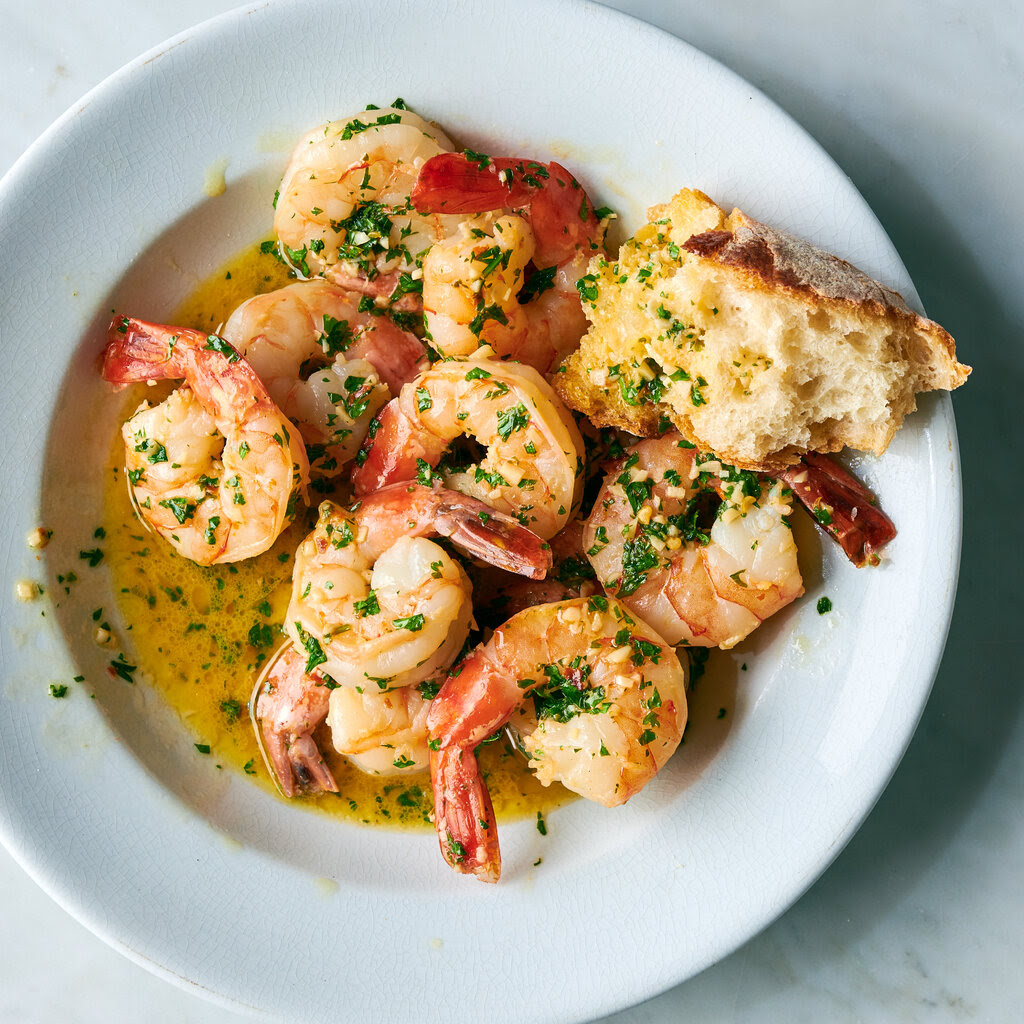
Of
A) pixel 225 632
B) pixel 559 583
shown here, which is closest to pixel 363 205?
pixel 559 583

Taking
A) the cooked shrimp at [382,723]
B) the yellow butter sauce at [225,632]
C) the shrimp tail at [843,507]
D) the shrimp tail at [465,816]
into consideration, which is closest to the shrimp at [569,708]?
the shrimp tail at [465,816]

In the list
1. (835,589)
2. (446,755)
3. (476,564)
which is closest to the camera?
(446,755)

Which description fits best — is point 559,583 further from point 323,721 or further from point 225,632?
point 225,632

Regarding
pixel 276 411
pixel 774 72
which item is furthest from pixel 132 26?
pixel 774 72

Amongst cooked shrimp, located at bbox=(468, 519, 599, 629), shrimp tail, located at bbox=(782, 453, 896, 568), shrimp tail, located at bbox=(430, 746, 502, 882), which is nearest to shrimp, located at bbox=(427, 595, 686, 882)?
shrimp tail, located at bbox=(430, 746, 502, 882)

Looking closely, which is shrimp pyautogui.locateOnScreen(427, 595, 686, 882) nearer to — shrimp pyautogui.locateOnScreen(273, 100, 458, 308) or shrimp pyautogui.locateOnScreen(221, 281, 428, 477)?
shrimp pyautogui.locateOnScreen(221, 281, 428, 477)

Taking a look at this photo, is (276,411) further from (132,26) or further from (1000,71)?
(1000,71)
